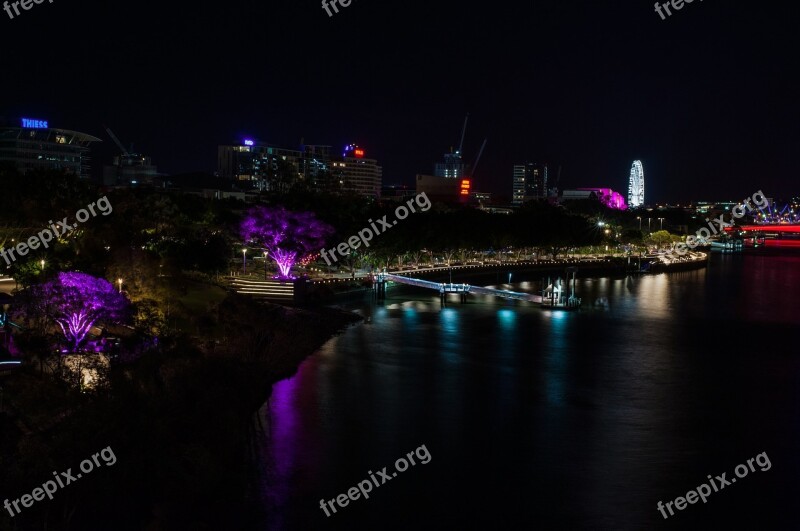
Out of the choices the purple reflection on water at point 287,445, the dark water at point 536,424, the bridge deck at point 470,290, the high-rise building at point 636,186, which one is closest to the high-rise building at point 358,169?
the high-rise building at point 636,186

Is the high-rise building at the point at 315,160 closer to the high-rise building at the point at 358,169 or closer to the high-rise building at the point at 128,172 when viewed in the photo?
the high-rise building at the point at 358,169

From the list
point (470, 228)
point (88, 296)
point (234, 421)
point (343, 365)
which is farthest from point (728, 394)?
point (470, 228)

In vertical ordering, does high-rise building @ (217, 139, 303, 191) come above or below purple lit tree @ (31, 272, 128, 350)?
above

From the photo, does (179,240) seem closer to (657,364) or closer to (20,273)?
(20,273)

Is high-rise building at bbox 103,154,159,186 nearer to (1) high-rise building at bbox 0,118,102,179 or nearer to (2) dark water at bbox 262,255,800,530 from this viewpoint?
(1) high-rise building at bbox 0,118,102,179

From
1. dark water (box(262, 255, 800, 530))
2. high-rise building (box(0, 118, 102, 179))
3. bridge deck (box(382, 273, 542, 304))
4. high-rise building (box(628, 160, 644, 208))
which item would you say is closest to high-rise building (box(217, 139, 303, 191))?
high-rise building (box(0, 118, 102, 179))
